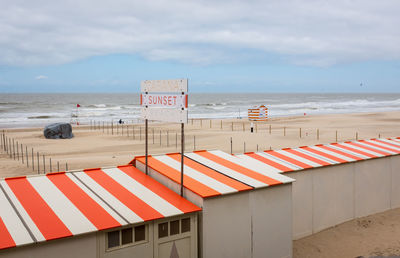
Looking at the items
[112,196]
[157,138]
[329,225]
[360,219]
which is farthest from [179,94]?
[157,138]

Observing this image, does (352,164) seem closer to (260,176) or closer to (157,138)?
(260,176)

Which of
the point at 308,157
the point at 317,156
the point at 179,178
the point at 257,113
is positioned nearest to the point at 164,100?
the point at 179,178

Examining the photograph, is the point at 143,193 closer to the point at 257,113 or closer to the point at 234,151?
the point at 234,151

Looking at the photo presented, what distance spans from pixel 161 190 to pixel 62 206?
2.25 metres

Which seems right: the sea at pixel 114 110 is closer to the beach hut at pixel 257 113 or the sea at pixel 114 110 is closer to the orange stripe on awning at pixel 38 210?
the beach hut at pixel 257 113

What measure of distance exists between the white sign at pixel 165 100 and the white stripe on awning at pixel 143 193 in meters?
1.65

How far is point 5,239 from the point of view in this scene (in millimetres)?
6359

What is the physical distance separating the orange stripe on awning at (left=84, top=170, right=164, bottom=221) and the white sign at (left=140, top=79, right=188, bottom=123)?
5.94 feet

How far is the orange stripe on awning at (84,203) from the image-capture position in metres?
7.16

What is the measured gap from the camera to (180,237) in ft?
25.7

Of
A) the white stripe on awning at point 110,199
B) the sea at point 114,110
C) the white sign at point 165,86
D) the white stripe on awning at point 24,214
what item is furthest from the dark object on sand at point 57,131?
the white sign at point 165,86

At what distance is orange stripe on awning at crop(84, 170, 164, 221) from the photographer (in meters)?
7.59

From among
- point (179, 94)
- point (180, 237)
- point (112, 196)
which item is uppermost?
point (179, 94)

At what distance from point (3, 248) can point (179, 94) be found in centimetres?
439
